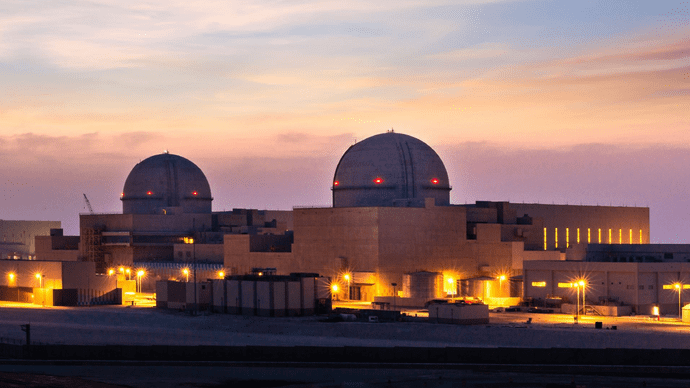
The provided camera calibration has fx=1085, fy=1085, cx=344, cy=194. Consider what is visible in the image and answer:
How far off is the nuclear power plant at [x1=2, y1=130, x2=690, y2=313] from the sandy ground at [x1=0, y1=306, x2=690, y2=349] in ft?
22.4

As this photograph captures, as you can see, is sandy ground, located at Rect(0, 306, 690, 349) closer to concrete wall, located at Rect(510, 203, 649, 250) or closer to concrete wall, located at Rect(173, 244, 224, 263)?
concrete wall, located at Rect(173, 244, 224, 263)

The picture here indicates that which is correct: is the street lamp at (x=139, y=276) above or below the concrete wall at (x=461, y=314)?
above

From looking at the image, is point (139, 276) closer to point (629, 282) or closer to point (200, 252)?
point (200, 252)

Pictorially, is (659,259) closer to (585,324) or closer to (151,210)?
(585,324)

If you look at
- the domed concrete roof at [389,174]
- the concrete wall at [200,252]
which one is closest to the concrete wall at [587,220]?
the domed concrete roof at [389,174]

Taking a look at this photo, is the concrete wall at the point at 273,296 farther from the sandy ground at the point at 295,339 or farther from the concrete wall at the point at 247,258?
the concrete wall at the point at 247,258

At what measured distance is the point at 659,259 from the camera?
95938 millimetres

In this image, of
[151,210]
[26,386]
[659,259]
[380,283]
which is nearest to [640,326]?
[659,259]

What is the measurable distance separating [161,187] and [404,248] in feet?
146

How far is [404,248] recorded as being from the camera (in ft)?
341

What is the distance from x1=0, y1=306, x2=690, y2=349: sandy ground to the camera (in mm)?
72375

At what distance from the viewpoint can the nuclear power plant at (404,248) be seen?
9419 cm

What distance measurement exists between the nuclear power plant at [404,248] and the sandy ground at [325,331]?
681 centimetres

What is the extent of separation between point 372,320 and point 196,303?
1842 centimetres
